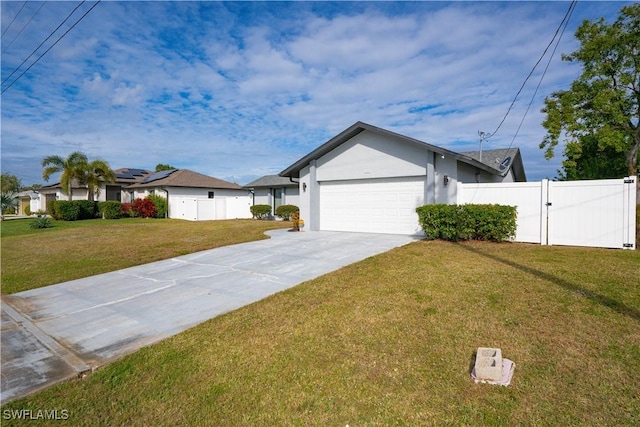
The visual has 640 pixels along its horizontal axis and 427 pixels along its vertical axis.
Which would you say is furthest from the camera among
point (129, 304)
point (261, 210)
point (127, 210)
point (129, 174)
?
point (129, 174)

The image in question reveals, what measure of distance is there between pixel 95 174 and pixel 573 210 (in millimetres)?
31499

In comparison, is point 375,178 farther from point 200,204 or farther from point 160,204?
point 160,204

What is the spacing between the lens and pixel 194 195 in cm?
2873

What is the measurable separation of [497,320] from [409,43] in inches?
407

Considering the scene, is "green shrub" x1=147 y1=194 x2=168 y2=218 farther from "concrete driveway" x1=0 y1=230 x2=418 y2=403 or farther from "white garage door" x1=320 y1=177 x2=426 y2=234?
"concrete driveway" x1=0 y1=230 x2=418 y2=403

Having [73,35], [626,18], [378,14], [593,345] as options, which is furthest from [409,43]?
[626,18]

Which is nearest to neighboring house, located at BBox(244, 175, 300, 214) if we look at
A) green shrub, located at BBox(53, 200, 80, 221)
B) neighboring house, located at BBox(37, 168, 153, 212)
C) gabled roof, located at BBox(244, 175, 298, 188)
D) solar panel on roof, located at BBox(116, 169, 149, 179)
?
gabled roof, located at BBox(244, 175, 298, 188)

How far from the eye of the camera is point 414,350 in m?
3.65

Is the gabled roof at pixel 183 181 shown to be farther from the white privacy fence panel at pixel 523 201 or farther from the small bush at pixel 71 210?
the white privacy fence panel at pixel 523 201

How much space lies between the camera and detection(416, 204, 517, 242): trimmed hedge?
1003 centimetres

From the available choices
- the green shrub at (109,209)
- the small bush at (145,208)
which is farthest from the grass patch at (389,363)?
the green shrub at (109,209)

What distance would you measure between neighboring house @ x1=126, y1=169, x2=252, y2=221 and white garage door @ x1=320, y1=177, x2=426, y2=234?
1552 cm

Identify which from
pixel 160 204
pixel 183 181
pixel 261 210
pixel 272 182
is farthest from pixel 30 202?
pixel 272 182

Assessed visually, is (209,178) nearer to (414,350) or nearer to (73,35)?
(73,35)
